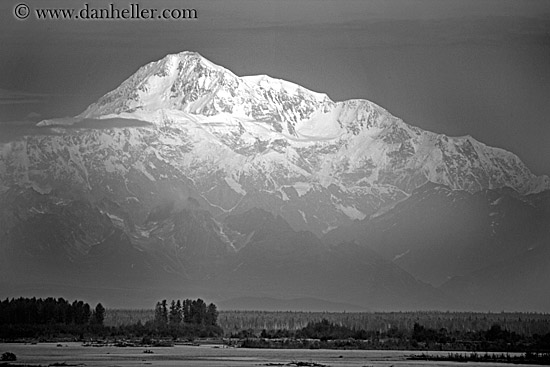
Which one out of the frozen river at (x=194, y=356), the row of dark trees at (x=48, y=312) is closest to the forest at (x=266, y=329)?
the row of dark trees at (x=48, y=312)

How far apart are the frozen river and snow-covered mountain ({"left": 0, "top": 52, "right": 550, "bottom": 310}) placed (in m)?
8.92

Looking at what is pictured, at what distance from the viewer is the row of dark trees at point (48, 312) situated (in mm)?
60375

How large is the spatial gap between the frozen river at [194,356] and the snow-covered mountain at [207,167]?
8924mm

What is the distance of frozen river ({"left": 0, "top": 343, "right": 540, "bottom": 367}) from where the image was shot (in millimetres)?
46881

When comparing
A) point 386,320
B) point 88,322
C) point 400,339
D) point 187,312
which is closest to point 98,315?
point 88,322

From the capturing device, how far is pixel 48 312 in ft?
204

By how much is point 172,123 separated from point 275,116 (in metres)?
5.98

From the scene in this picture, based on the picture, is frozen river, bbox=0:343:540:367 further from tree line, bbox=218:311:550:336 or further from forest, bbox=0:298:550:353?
tree line, bbox=218:311:550:336

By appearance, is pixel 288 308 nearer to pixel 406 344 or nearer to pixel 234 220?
pixel 234 220

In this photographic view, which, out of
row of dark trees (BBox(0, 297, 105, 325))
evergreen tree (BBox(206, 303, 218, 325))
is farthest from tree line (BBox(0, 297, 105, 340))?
evergreen tree (BBox(206, 303, 218, 325))

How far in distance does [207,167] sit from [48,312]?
37.5 feet

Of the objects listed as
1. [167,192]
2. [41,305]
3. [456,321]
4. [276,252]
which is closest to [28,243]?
[41,305]

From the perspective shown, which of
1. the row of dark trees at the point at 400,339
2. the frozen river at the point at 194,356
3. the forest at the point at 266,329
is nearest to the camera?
the frozen river at the point at 194,356

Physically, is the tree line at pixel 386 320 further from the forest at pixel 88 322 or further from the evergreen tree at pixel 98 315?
the evergreen tree at pixel 98 315
